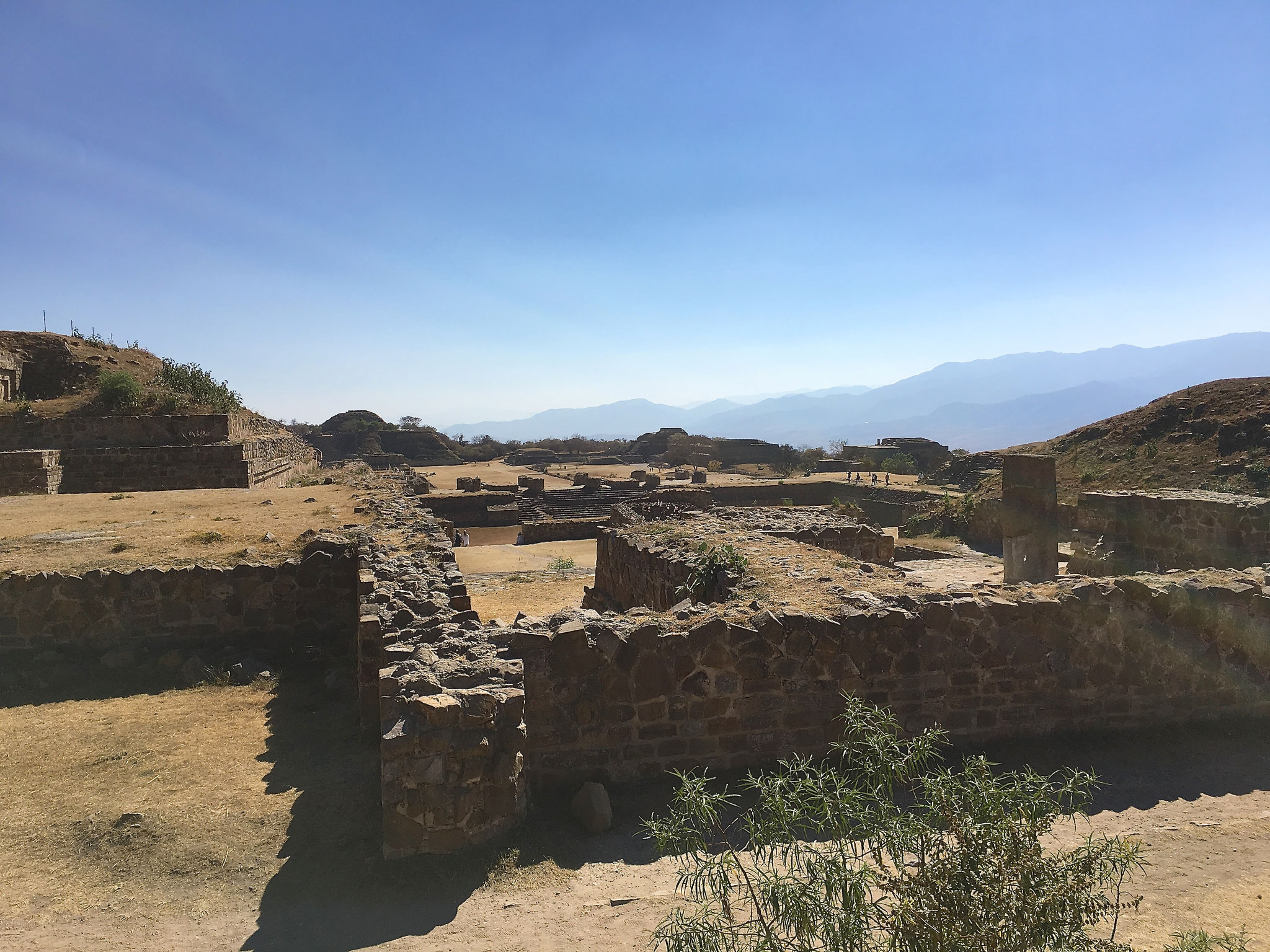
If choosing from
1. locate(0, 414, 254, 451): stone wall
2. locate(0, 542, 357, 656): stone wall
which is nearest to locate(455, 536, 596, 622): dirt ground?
locate(0, 542, 357, 656): stone wall

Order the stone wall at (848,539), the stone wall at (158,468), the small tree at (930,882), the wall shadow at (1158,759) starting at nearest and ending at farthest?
the small tree at (930,882) → the wall shadow at (1158,759) → the stone wall at (848,539) → the stone wall at (158,468)

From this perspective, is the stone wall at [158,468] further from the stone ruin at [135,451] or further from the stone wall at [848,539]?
the stone wall at [848,539]

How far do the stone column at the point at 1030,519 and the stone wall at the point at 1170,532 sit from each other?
1335 millimetres

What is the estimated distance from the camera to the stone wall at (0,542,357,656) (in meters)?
6.77

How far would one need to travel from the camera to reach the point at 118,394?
18703 millimetres

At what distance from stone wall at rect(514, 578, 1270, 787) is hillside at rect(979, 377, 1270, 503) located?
15.3 meters

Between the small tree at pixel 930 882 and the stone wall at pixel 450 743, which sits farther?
the stone wall at pixel 450 743

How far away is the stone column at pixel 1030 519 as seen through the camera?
12859 millimetres

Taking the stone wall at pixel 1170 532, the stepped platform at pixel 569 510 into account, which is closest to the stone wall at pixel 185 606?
the stone wall at pixel 1170 532

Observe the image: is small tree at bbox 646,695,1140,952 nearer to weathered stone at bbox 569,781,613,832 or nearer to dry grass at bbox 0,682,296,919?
weathered stone at bbox 569,781,613,832

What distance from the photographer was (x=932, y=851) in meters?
2.80

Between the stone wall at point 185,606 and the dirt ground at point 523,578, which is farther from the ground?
the stone wall at point 185,606

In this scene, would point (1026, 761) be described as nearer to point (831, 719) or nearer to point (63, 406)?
point (831, 719)

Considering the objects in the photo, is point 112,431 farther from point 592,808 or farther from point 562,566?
point 592,808
